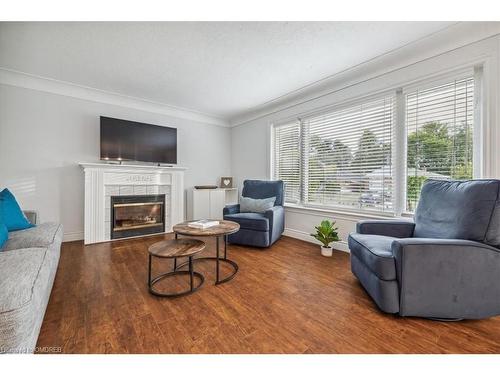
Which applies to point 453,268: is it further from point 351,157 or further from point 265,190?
point 265,190

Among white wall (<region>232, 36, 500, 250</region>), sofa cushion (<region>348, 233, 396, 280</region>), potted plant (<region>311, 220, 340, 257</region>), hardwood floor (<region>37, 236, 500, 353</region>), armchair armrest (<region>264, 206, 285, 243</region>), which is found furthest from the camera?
armchair armrest (<region>264, 206, 285, 243</region>)

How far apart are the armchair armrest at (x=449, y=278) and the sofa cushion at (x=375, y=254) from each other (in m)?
0.07

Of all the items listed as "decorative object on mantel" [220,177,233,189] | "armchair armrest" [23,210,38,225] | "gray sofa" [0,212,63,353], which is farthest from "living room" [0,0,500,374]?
"decorative object on mantel" [220,177,233,189]

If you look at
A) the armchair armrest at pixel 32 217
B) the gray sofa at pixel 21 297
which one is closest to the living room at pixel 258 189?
the gray sofa at pixel 21 297

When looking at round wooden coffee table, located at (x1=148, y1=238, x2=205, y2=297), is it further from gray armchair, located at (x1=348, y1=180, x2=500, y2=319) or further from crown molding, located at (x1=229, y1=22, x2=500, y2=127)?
crown molding, located at (x1=229, y1=22, x2=500, y2=127)

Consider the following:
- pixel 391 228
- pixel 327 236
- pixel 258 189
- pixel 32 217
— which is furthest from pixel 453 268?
pixel 32 217

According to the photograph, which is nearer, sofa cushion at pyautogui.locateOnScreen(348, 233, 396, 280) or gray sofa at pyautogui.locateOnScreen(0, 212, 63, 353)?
gray sofa at pyautogui.locateOnScreen(0, 212, 63, 353)

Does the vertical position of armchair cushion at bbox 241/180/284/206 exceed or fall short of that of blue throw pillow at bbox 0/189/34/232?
it exceeds it

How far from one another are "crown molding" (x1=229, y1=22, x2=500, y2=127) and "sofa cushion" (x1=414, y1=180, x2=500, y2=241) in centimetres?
137

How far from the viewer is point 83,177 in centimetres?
339

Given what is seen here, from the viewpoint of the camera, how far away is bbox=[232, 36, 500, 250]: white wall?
1874mm
